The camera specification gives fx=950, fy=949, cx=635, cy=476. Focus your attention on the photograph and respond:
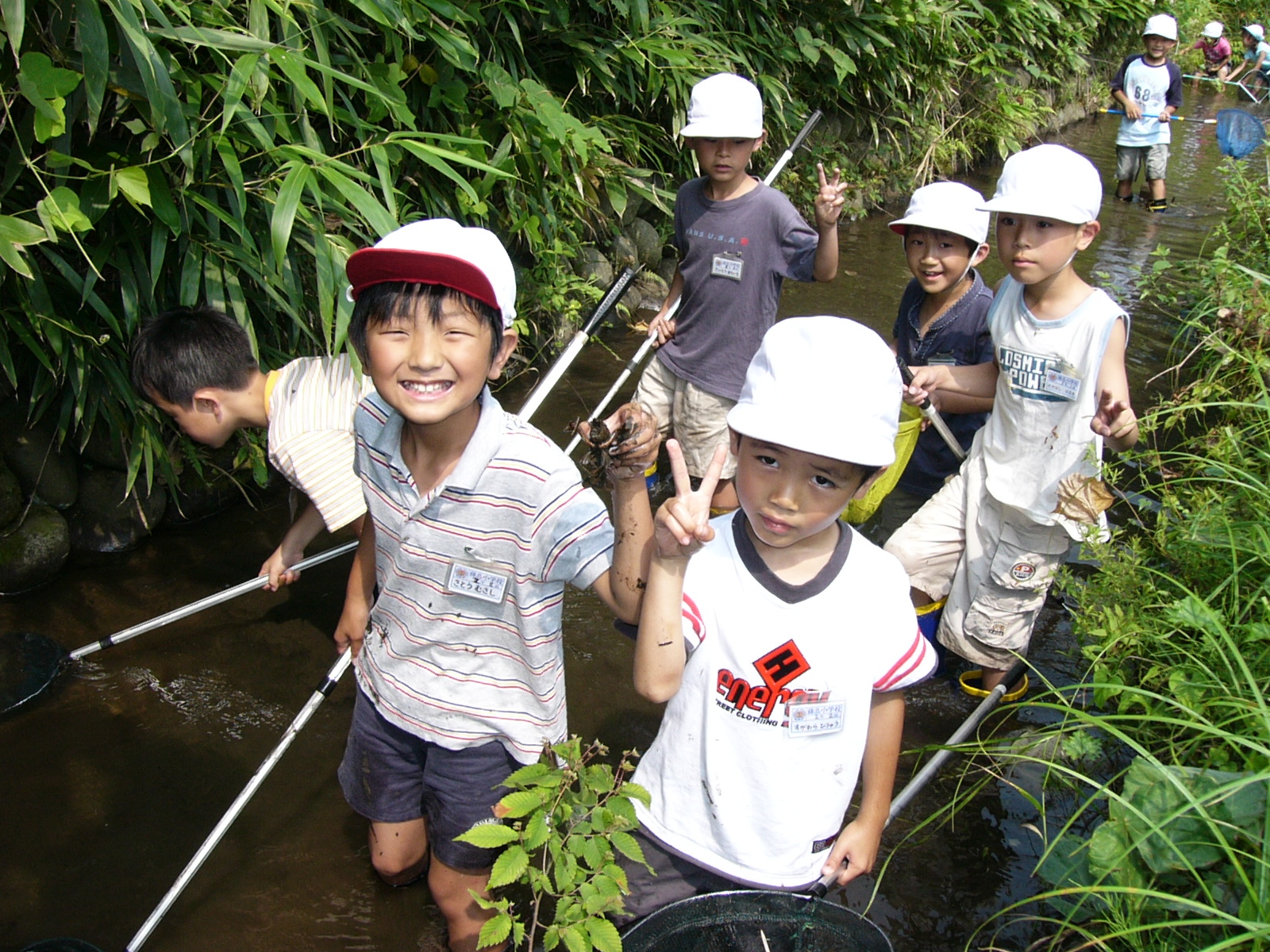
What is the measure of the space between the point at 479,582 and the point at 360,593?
22.5 inches

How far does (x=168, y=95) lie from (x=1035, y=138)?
1084 cm

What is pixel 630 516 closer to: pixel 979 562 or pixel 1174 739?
pixel 1174 739

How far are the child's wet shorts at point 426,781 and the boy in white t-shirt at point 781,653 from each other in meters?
0.36

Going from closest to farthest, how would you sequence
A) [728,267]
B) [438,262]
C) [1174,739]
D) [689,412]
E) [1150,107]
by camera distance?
1. [438,262]
2. [1174,739]
3. [728,267]
4. [689,412]
5. [1150,107]

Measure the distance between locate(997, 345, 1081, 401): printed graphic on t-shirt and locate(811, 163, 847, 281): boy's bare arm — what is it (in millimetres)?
846

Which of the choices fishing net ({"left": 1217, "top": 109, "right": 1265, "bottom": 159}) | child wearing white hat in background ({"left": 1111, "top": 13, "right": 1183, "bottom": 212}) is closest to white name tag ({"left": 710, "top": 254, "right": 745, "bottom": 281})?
fishing net ({"left": 1217, "top": 109, "right": 1265, "bottom": 159})

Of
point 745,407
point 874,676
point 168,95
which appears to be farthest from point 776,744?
point 168,95

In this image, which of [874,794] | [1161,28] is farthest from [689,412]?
[1161,28]

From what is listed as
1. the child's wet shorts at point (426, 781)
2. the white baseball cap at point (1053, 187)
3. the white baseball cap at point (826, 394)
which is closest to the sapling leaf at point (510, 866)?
the child's wet shorts at point (426, 781)

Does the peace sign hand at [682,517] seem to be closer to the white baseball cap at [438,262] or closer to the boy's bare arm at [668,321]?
the white baseball cap at [438,262]

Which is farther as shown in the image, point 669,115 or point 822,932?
point 669,115

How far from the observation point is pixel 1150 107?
8.85 meters

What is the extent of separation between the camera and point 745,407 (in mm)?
1515

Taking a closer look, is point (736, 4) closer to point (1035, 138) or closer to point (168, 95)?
point (168, 95)
